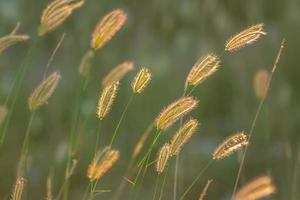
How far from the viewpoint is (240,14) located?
3061mm

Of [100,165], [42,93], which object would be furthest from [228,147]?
[42,93]

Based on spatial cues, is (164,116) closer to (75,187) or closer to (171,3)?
(75,187)

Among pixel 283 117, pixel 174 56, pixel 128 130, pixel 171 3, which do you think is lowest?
pixel 283 117

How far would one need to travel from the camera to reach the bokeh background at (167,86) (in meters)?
2.35

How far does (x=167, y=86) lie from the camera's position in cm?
275

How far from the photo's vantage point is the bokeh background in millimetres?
2354

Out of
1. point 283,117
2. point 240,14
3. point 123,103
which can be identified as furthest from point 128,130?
point 240,14

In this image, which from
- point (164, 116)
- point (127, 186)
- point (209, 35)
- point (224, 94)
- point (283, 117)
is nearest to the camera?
point (164, 116)

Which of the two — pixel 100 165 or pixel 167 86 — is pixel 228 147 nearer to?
pixel 100 165

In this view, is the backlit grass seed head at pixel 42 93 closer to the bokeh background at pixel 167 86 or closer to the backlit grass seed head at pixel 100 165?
the backlit grass seed head at pixel 100 165

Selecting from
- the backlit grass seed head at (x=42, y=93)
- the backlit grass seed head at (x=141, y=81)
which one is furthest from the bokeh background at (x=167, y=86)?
the backlit grass seed head at (x=141, y=81)

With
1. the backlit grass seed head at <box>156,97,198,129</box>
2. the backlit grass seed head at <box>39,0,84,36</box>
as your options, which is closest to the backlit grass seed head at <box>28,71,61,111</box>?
the backlit grass seed head at <box>39,0,84,36</box>

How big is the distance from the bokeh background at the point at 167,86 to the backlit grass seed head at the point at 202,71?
2.93 feet

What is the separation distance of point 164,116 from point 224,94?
1502mm
